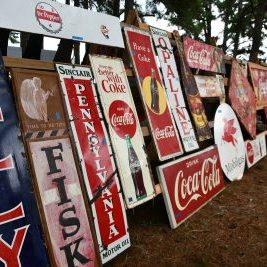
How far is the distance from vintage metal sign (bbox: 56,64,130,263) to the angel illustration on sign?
23 cm

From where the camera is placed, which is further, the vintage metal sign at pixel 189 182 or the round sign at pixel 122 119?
the vintage metal sign at pixel 189 182

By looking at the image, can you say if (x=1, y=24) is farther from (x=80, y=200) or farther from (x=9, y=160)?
(x=80, y=200)

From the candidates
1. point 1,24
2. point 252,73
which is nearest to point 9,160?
point 1,24

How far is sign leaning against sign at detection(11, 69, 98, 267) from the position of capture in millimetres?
2385

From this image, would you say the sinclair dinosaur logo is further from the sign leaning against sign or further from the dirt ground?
the dirt ground

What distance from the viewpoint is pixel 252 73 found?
732cm

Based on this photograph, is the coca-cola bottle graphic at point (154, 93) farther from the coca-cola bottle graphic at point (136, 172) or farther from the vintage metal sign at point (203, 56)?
the vintage metal sign at point (203, 56)

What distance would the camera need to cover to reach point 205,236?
11.3 ft

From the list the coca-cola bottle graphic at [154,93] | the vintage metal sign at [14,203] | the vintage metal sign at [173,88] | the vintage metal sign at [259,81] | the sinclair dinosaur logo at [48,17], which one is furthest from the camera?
the vintage metal sign at [259,81]

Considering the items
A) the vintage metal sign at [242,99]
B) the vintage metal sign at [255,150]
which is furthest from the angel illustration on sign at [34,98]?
the vintage metal sign at [255,150]

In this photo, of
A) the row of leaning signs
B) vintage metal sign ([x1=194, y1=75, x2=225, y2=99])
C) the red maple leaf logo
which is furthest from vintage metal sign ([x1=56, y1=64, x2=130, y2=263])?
the red maple leaf logo

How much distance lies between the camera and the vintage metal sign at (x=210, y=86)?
5096mm

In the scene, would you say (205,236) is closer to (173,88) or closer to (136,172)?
(136,172)

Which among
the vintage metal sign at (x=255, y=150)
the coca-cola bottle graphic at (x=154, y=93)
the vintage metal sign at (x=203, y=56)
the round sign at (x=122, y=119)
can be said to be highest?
the vintage metal sign at (x=203, y=56)
